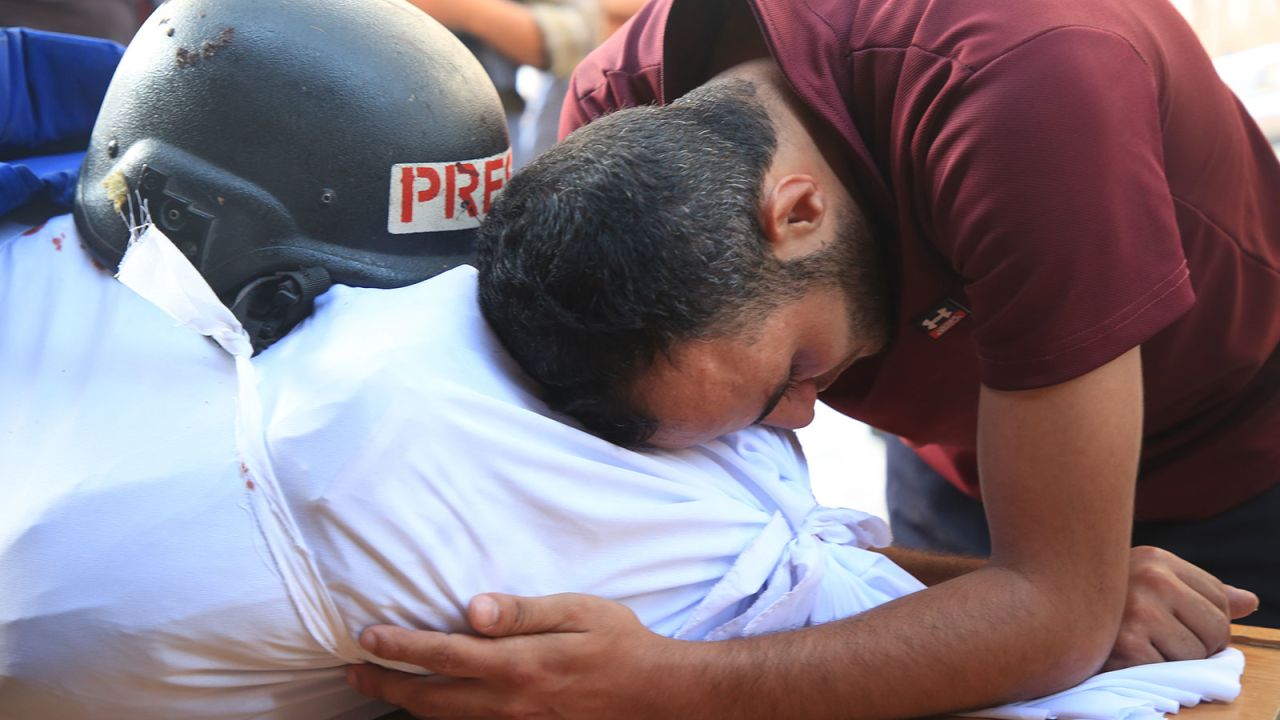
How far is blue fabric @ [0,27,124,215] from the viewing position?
128 cm

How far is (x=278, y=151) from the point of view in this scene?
1.15 m

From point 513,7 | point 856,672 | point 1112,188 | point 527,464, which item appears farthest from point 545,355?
point 513,7

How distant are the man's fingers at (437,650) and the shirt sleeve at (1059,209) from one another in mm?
521

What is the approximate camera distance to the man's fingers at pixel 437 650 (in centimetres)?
100

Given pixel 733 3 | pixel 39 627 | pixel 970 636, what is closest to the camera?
pixel 39 627

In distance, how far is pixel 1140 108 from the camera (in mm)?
1046

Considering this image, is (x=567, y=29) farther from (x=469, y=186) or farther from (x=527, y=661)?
(x=527, y=661)

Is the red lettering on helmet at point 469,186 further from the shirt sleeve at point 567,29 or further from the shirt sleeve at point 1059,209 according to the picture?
the shirt sleeve at point 567,29

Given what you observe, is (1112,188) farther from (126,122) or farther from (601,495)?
(126,122)

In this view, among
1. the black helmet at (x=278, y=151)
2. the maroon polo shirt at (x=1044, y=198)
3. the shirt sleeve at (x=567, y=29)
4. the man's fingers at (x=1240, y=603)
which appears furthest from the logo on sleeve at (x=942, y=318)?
the shirt sleeve at (x=567, y=29)

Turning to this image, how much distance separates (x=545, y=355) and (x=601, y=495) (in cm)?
15

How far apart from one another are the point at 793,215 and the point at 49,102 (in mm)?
896

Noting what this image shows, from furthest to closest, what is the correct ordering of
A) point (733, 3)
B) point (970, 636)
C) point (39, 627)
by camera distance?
point (733, 3) < point (970, 636) < point (39, 627)

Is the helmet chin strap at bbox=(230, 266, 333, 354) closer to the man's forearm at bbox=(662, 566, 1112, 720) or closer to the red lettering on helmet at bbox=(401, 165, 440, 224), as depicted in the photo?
the red lettering on helmet at bbox=(401, 165, 440, 224)
